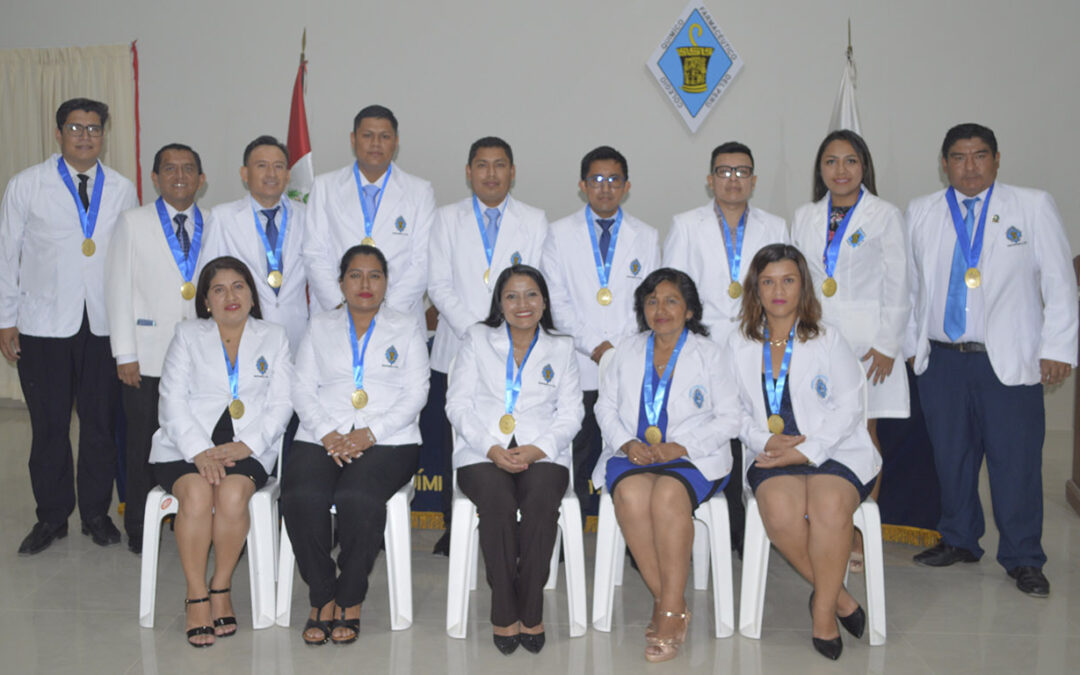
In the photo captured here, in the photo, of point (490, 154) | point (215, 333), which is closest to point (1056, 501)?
point (490, 154)

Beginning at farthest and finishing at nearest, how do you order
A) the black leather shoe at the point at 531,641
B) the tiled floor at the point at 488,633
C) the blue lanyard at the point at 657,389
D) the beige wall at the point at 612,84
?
the beige wall at the point at 612,84, the blue lanyard at the point at 657,389, the black leather shoe at the point at 531,641, the tiled floor at the point at 488,633

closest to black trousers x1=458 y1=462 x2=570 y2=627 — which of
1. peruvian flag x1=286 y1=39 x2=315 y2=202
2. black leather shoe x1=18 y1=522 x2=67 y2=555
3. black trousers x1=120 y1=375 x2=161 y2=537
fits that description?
black trousers x1=120 y1=375 x2=161 y2=537

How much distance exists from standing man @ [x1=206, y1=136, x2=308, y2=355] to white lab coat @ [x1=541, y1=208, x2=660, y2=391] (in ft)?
3.76

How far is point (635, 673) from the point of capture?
114 inches

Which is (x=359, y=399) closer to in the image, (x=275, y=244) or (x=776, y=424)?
(x=275, y=244)

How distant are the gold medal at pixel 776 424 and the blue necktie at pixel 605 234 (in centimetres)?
112

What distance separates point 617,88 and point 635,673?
4.64 m

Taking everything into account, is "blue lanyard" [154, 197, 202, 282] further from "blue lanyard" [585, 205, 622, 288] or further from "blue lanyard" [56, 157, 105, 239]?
"blue lanyard" [585, 205, 622, 288]

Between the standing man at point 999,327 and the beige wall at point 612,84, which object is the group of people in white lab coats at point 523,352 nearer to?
the standing man at point 999,327

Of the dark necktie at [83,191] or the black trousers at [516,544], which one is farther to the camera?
the dark necktie at [83,191]

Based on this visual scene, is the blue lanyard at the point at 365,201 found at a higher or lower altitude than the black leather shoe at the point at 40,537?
higher

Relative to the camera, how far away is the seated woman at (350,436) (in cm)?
312

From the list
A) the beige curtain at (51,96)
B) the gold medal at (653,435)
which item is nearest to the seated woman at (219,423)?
the gold medal at (653,435)

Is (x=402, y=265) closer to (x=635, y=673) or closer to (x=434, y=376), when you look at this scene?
(x=434, y=376)
